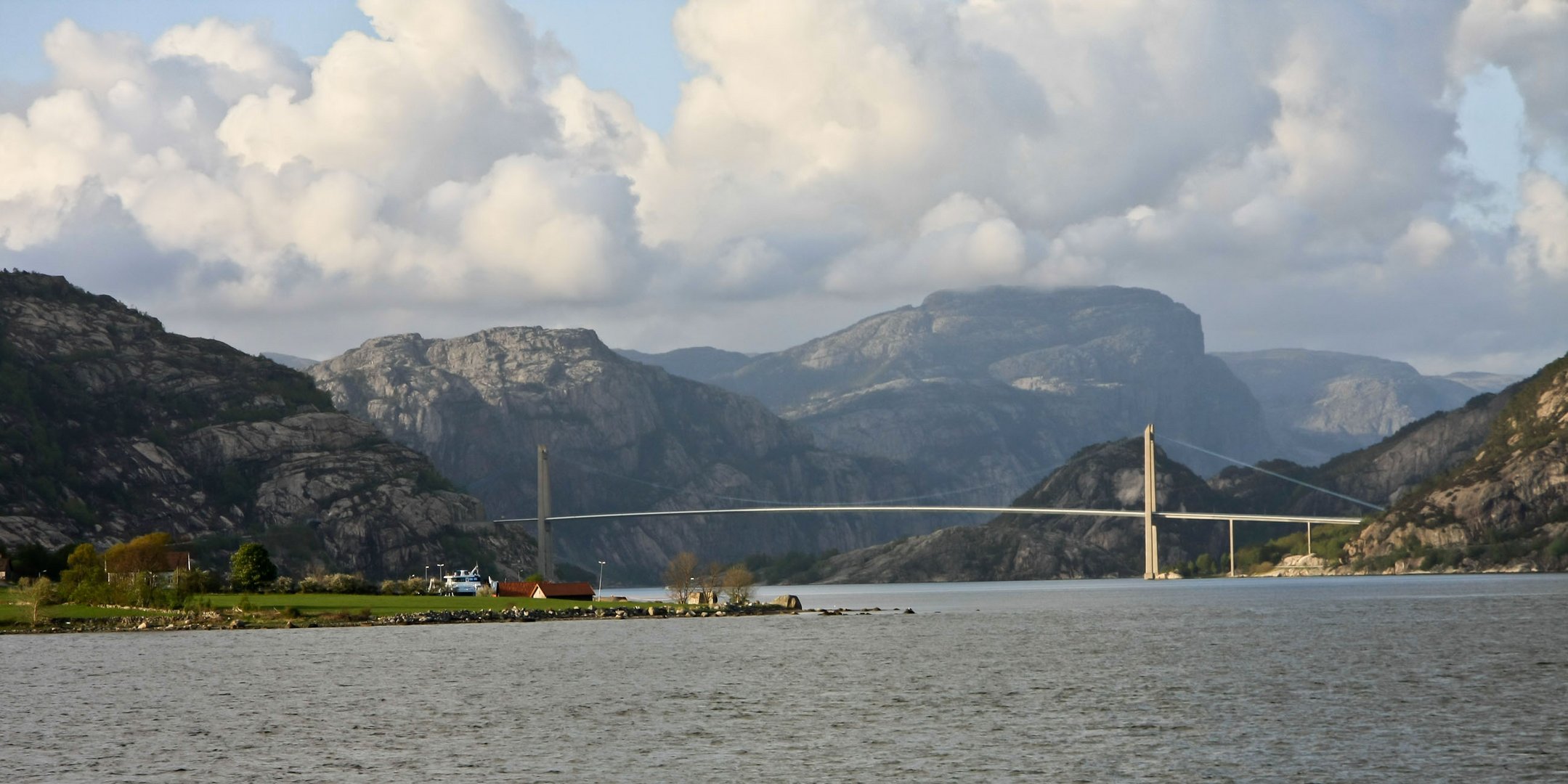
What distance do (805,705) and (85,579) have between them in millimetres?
93247

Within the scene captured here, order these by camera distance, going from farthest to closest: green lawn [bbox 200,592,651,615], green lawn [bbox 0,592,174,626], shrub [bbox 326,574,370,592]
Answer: shrub [bbox 326,574,370,592] → green lawn [bbox 200,592,651,615] → green lawn [bbox 0,592,174,626]

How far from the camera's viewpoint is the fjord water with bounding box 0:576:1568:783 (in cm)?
4219

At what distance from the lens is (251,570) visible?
14125 cm

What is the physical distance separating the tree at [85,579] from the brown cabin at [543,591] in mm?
36160

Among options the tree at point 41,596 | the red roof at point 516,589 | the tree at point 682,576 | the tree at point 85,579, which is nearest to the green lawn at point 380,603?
the red roof at point 516,589

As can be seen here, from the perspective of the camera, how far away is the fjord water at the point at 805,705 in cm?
4219

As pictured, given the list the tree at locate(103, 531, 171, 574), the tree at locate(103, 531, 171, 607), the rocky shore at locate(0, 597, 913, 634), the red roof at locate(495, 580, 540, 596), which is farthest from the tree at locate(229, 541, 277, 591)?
the red roof at locate(495, 580, 540, 596)

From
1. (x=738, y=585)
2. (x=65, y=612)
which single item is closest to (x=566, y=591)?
(x=738, y=585)

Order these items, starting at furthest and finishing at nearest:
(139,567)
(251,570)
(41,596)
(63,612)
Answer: (251,570)
(139,567)
(41,596)
(63,612)

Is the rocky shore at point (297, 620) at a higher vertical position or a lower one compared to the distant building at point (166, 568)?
lower

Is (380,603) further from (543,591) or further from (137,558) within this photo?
(137,558)

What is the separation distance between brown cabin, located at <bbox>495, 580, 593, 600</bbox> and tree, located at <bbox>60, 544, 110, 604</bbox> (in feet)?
119

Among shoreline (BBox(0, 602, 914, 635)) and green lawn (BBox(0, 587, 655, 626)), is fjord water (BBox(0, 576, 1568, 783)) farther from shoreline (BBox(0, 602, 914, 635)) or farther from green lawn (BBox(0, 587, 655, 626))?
green lawn (BBox(0, 587, 655, 626))

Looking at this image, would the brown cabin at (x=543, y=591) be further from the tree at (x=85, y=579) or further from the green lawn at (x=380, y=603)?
the tree at (x=85, y=579)
